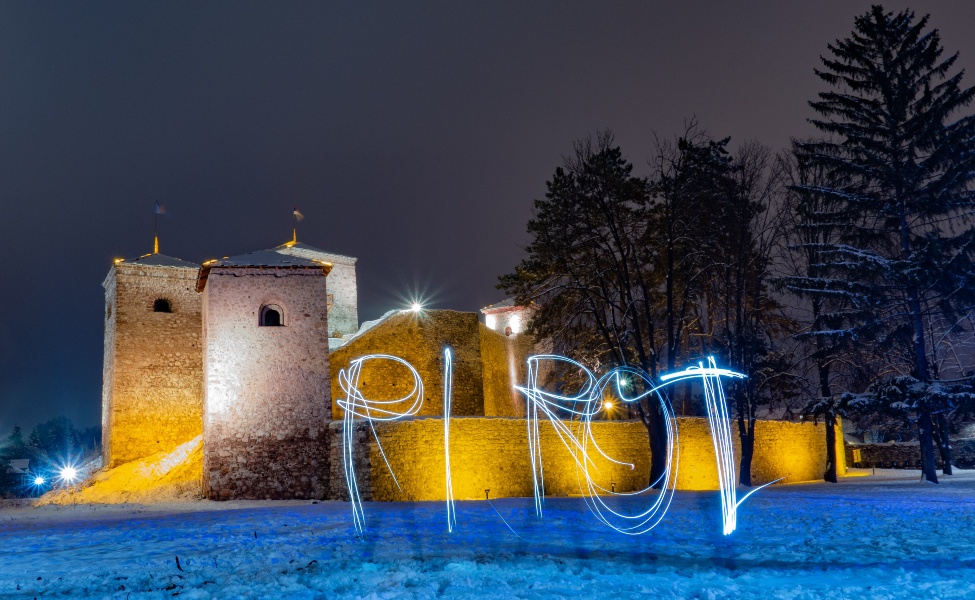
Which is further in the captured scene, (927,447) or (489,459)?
(927,447)

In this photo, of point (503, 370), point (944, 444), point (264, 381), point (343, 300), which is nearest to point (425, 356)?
point (503, 370)

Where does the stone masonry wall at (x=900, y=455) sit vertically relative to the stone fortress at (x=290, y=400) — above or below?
below

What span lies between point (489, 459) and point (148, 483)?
912 cm

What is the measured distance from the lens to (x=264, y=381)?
59.1 ft

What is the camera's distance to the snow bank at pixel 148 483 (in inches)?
711

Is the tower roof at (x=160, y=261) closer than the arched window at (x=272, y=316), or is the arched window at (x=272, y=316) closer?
the arched window at (x=272, y=316)

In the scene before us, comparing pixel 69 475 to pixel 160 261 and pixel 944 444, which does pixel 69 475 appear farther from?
pixel 944 444

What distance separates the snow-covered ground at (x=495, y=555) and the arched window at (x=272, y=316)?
659 centimetres

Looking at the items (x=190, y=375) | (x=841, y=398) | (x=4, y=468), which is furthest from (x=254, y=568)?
(x=4, y=468)

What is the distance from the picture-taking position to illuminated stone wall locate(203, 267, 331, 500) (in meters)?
17.5

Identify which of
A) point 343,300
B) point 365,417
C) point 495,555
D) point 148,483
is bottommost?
point 148,483

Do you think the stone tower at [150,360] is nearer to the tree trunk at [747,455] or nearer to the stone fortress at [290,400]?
the stone fortress at [290,400]

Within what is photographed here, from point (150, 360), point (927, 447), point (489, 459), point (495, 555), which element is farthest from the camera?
point (150, 360)

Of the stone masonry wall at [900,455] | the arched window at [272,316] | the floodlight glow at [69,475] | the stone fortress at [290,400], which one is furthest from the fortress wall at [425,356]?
the stone masonry wall at [900,455]
